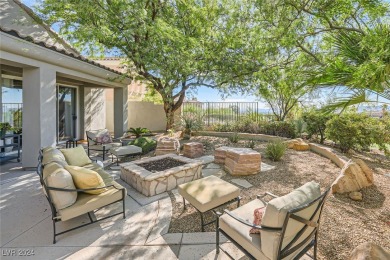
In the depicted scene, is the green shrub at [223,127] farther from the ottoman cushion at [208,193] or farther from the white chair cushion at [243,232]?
the white chair cushion at [243,232]

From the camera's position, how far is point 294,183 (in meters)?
4.50

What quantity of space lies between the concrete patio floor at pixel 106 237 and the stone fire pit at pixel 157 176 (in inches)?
16.4

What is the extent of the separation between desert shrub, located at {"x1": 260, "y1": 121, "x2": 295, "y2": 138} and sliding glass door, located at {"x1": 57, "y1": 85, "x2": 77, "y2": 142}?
946cm

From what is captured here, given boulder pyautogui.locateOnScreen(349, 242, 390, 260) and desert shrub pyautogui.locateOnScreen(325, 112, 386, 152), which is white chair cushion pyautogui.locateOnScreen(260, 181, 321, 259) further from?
desert shrub pyautogui.locateOnScreen(325, 112, 386, 152)

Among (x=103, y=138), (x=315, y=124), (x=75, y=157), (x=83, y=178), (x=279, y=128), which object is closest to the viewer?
(x=83, y=178)

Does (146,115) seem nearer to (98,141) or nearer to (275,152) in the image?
(98,141)

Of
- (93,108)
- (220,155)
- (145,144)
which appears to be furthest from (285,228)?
(93,108)

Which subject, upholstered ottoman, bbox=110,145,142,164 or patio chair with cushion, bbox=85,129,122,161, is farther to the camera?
patio chair with cushion, bbox=85,129,122,161

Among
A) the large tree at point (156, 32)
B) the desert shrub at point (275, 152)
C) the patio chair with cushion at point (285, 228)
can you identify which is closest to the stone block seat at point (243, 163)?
the desert shrub at point (275, 152)

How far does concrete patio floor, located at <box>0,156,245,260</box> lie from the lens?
2.48 metres

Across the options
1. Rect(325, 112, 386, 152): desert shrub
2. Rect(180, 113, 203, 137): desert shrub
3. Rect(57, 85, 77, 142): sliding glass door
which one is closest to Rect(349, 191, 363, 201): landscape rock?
Rect(325, 112, 386, 152): desert shrub

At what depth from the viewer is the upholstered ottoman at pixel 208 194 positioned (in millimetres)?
2918

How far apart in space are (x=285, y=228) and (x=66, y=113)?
34.8 ft

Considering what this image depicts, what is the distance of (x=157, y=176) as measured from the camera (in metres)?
4.05
